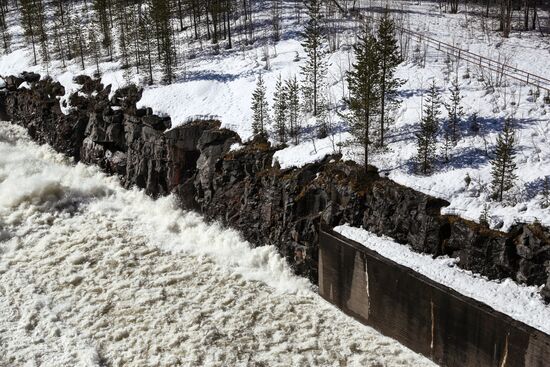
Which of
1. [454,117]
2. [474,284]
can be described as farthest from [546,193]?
[454,117]

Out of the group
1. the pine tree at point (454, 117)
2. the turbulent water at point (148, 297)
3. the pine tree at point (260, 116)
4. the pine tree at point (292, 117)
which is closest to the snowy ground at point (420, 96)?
the pine tree at point (454, 117)

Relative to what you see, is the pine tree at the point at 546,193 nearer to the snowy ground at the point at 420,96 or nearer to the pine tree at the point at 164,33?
the snowy ground at the point at 420,96

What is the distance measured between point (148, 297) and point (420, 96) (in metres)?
13.3

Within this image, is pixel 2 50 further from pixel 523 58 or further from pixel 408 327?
pixel 408 327

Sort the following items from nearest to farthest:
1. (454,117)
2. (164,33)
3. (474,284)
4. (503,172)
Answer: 1. (474,284)
2. (503,172)
3. (454,117)
4. (164,33)

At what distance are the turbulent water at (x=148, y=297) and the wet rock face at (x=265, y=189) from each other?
1100mm

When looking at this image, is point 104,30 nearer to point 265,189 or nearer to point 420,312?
point 265,189

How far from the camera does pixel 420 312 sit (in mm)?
13492

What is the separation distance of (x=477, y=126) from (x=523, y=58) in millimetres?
9124

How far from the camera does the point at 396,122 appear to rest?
1986cm

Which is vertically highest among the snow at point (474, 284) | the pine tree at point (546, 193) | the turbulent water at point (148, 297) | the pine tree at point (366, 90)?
the pine tree at point (366, 90)

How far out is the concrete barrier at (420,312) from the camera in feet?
38.2

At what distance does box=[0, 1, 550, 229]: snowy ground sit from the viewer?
15.4 metres

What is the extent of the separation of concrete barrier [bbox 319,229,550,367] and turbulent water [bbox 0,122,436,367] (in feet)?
1.74
